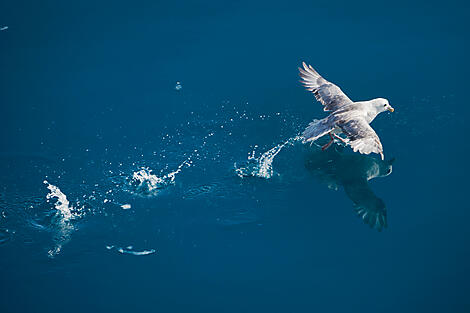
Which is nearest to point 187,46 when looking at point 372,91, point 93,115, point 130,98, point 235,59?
point 235,59

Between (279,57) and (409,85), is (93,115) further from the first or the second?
(409,85)

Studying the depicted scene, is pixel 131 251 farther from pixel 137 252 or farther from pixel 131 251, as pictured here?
pixel 137 252

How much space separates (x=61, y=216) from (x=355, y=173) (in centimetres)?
508

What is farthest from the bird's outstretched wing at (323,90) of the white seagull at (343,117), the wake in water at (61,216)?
the wake in water at (61,216)

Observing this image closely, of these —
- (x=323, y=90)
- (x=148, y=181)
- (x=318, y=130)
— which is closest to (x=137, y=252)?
(x=148, y=181)

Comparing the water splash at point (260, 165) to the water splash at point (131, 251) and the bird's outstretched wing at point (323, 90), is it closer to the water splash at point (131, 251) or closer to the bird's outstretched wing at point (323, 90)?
the bird's outstretched wing at point (323, 90)

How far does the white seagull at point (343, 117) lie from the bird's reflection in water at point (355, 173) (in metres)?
0.26

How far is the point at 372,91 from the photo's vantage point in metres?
8.75

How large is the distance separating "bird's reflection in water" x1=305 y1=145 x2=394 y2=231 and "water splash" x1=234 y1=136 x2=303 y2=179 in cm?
62

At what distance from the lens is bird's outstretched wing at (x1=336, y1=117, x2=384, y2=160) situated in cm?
636

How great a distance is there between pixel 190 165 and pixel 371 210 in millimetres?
3184

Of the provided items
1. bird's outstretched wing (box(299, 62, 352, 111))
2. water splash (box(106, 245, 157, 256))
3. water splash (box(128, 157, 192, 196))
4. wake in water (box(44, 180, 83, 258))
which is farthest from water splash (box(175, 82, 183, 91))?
water splash (box(106, 245, 157, 256))

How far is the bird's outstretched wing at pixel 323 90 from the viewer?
761 cm

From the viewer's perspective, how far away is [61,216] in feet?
23.8
